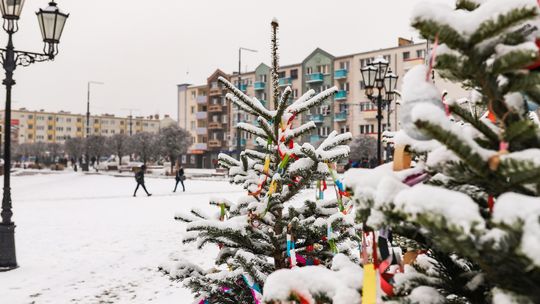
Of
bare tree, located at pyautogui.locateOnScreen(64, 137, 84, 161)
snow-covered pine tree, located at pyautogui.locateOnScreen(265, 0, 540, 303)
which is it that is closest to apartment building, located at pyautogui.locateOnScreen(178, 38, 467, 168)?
bare tree, located at pyautogui.locateOnScreen(64, 137, 84, 161)

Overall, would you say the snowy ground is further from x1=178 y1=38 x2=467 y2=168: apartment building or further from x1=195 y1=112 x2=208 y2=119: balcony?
x1=195 y1=112 x2=208 y2=119: balcony

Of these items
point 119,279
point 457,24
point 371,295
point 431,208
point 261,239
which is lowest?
point 119,279

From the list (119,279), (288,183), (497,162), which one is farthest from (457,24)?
(119,279)

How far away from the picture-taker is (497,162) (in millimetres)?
890

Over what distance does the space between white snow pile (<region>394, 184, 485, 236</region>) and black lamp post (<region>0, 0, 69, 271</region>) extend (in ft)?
28.4

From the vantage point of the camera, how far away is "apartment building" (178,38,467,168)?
50.3m

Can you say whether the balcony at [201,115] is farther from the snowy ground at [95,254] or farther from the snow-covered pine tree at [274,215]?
the snow-covered pine tree at [274,215]

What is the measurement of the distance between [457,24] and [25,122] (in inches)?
5732

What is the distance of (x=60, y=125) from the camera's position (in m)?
134

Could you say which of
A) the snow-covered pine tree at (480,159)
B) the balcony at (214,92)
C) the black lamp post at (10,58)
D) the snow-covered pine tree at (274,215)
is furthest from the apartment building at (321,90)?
the snow-covered pine tree at (480,159)

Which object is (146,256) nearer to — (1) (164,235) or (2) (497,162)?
(1) (164,235)

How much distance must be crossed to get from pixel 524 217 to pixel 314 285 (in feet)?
1.82

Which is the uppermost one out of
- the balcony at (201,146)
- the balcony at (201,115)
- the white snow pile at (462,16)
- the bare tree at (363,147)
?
the balcony at (201,115)

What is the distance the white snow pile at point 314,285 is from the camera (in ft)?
3.74
